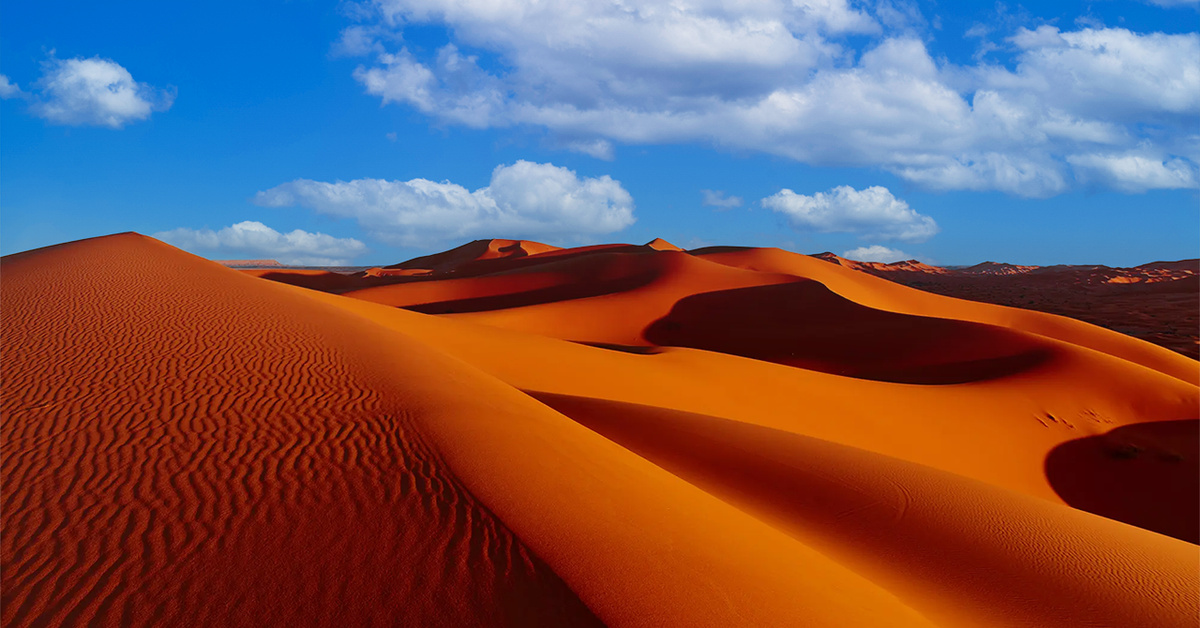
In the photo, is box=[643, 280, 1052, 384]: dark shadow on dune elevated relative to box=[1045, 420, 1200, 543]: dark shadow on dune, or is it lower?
elevated

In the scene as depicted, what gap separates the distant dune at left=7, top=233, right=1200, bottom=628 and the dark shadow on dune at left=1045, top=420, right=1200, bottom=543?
0.07 metres

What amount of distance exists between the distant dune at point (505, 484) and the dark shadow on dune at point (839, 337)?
3411 mm

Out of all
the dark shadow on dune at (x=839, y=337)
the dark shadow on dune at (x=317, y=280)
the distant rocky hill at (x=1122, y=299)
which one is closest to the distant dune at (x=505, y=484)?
the dark shadow on dune at (x=839, y=337)

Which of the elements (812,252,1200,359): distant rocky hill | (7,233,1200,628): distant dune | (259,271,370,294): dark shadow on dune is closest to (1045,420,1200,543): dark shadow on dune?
(7,233,1200,628): distant dune

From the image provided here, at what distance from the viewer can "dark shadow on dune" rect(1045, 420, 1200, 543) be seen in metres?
12.5

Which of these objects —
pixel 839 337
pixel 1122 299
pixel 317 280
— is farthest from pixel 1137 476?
pixel 317 280

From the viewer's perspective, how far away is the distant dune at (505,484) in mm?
3938

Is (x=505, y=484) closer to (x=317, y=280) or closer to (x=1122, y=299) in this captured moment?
(x=317, y=280)

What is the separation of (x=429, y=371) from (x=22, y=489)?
16.0 ft

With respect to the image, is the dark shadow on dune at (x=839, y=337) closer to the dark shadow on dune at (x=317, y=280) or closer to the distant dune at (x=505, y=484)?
the distant dune at (x=505, y=484)

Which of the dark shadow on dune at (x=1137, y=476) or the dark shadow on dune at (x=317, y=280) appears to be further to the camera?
the dark shadow on dune at (x=317, y=280)

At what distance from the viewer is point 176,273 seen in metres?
14.9

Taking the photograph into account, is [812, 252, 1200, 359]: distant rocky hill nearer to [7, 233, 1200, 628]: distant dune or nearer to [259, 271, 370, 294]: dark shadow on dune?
[7, 233, 1200, 628]: distant dune

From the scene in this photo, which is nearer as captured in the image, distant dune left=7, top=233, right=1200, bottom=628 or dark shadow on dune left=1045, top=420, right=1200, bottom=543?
distant dune left=7, top=233, right=1200, bottom=628
